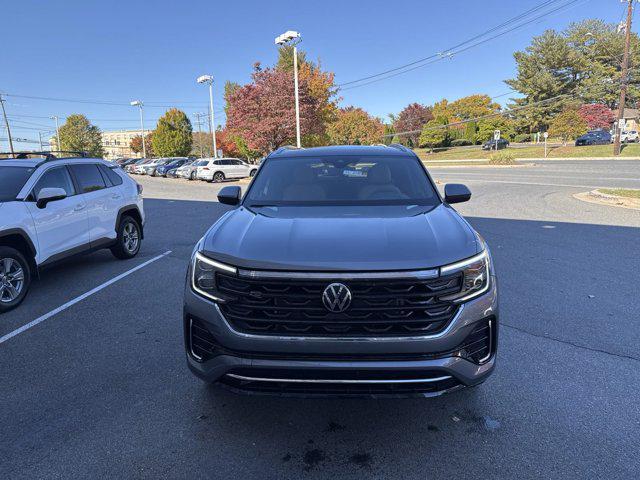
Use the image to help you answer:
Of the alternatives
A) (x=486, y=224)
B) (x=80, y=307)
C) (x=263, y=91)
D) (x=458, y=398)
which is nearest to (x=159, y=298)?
(x=80, y=307)

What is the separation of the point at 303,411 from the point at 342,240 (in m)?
1.27

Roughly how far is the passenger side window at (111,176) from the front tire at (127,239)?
0.60m

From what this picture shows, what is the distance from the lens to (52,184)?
20.5 ft

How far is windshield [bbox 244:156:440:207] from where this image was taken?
3883 mm

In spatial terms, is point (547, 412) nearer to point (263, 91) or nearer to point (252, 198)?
point (252, 198)

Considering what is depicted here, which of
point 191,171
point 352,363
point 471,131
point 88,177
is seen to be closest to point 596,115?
point 471,131

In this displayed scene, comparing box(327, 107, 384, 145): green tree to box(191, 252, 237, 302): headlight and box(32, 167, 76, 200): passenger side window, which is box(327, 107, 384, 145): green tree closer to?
box(32, 167, 76, 200): passenger side window

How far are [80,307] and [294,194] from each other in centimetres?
321

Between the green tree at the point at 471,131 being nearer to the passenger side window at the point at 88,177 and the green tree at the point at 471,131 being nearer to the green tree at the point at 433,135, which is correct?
the green tree at the point at 433,135

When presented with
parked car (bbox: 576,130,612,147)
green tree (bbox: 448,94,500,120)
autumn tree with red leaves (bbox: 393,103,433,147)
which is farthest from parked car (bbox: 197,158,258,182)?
green tree (bbox: 448,94,500,120)

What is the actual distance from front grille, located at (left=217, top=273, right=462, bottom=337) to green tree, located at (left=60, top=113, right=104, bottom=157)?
96.7m

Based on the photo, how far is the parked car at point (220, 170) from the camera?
101 ft

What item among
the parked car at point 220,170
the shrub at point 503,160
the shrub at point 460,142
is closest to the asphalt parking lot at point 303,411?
the parked car at point 220,170

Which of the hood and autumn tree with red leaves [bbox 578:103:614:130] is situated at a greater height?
autumn tree with red leaves [bbox 578:103:614:130]
